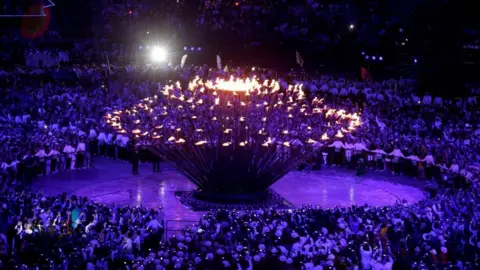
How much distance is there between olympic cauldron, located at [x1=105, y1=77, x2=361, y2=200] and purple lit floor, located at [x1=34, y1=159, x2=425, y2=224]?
5.42 feet

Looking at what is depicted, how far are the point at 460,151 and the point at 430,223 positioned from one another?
1155 cm

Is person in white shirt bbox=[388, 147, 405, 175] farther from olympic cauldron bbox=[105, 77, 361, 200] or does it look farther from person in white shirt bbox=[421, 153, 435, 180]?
olympic cauldron bbox=[105, 77, 361, 200]

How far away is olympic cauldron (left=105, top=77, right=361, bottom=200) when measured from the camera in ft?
91.2

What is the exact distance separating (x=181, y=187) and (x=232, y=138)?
16.9 ft

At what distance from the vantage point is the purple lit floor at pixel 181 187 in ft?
99.5

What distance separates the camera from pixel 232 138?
28094 mm

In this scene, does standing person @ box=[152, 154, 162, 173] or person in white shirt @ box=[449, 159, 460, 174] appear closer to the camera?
person in white shirt @ box=[449, 159, 460, 174]

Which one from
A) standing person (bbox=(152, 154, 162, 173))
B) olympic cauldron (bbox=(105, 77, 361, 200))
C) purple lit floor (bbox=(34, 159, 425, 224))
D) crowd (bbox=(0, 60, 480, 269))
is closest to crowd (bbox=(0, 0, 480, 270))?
crowd (bbox=(0, 60, 480, 269))

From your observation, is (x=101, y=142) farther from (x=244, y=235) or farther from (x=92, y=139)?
(x=244, y=235)

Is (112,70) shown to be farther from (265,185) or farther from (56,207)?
(56,207)

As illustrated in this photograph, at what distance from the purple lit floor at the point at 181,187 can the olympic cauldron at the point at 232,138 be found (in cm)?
165

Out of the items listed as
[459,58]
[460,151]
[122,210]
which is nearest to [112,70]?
[459,58]

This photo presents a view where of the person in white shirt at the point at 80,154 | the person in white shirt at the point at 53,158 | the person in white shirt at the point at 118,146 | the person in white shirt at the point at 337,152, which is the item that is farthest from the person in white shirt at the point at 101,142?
the person in white shirt at the point at 337,152

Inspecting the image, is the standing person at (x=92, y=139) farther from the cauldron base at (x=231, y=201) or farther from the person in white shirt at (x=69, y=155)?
the cauldron base at (x=231, y=201)
